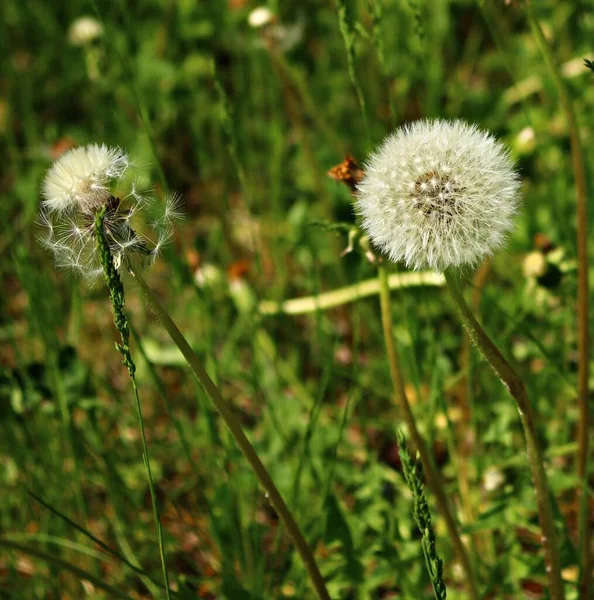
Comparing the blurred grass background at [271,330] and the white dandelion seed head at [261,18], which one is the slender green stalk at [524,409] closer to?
the blurred grass background at [271,330]

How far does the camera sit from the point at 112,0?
3.94 meters

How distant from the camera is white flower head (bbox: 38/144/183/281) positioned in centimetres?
117

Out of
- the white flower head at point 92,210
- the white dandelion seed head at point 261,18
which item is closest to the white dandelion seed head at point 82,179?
the white flower head at point 92,210

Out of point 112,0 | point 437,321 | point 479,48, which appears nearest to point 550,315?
point 437,321

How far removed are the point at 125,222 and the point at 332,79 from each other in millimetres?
2346

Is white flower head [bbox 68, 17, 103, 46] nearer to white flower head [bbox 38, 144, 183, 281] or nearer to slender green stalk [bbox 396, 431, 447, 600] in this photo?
A: white flower head [bbox 38, 144, 183, 281]

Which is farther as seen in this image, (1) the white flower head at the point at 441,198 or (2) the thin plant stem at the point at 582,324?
(2) the thin plant stem at the point at 582,324

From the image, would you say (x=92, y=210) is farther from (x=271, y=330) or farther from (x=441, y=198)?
(x=271, y=330)

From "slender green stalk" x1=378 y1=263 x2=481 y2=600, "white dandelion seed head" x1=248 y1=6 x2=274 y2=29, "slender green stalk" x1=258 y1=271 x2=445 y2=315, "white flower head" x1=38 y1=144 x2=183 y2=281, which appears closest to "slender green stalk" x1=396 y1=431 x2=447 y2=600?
"slender green stalk" x1=378 y1=263 x2=481 y2=600

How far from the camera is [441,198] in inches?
46.1

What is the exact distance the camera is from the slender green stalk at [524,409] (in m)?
1.13

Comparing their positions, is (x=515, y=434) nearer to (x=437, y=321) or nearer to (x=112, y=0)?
(x=437, y=321)

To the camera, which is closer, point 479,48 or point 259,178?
point 259,178

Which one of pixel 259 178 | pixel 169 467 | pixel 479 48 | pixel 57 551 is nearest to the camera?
pixel 57 551
